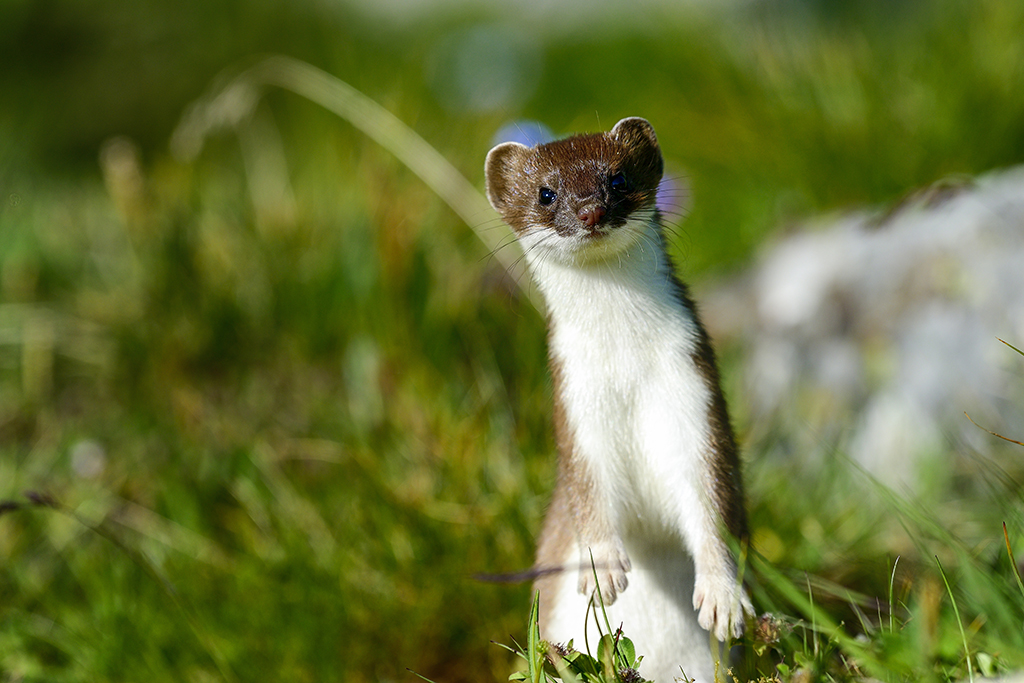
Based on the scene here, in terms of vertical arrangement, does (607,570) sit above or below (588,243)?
below

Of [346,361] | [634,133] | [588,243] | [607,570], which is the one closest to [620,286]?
[588,243]

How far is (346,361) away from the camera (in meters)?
4.18

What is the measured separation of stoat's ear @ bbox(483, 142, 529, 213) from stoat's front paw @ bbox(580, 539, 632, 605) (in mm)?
852

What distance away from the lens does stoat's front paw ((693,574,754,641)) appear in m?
1.92

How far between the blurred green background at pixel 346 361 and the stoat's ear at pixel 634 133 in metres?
0.06

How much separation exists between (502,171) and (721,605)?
114 centimetres

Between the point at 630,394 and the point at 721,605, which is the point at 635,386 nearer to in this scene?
the point at 630,394

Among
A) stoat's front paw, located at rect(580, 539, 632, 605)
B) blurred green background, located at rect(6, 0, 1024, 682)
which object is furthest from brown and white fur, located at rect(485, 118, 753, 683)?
blurred green background, located at rect(6, 0, 1024, 682)

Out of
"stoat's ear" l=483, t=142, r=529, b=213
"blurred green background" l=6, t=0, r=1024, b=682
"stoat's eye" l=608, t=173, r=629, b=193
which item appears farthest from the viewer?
"blurred green background" l=6, t=0, r=1024, b=682

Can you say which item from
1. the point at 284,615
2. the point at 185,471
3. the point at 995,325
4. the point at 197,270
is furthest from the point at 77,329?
the point at 995,325

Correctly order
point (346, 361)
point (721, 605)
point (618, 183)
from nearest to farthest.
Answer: point (721, 605)
point (618, 183)
point (346, 361)

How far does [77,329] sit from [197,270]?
727 mm

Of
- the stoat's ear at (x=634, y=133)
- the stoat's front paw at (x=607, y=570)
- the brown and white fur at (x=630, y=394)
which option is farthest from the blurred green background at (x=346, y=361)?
the stoat's front paw at (x=607, y=570)

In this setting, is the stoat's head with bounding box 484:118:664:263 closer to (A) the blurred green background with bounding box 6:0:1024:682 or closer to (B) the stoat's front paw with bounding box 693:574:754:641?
(A) the blurred green background with bounding box 6:0:1024:682
